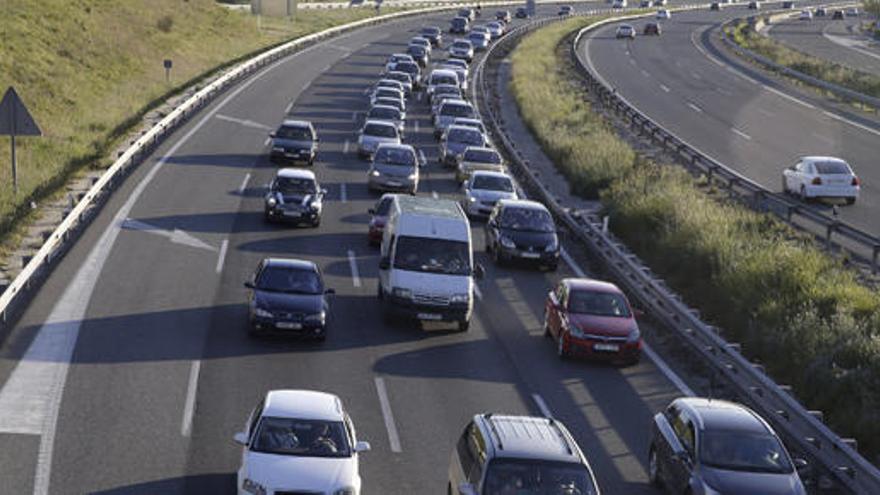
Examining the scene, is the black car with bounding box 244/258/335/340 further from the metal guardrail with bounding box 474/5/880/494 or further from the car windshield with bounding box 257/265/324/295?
the metal guardrail with bounding box 474/5/880/494

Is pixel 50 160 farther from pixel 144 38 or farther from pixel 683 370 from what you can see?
pixel 144 38

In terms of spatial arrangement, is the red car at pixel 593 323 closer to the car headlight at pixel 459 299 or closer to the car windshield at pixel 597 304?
the car windshield at pixel 597 304

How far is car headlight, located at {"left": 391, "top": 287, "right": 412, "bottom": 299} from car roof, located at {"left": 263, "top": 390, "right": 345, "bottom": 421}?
8591mm

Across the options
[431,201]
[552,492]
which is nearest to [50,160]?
[431,201]

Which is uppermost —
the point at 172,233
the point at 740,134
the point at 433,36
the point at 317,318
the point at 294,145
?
the point at 317,318

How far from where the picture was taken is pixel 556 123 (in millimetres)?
57938

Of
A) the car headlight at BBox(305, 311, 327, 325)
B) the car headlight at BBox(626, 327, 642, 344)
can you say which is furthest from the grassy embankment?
the car headlight at BBox(626, 327, 642, 344)

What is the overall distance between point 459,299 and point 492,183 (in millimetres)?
13387

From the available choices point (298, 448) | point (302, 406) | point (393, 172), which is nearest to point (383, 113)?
point (393, 172)

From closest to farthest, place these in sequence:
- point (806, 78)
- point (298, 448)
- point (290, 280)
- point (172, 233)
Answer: point (298, 448) < point (290, 280) < point (172, 233) < point (806, 78)

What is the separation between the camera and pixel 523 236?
32.8 m

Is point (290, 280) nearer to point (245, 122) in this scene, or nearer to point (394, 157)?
point (394, 157)

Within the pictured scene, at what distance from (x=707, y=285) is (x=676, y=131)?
95.2 feet

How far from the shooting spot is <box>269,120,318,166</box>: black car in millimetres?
45062
